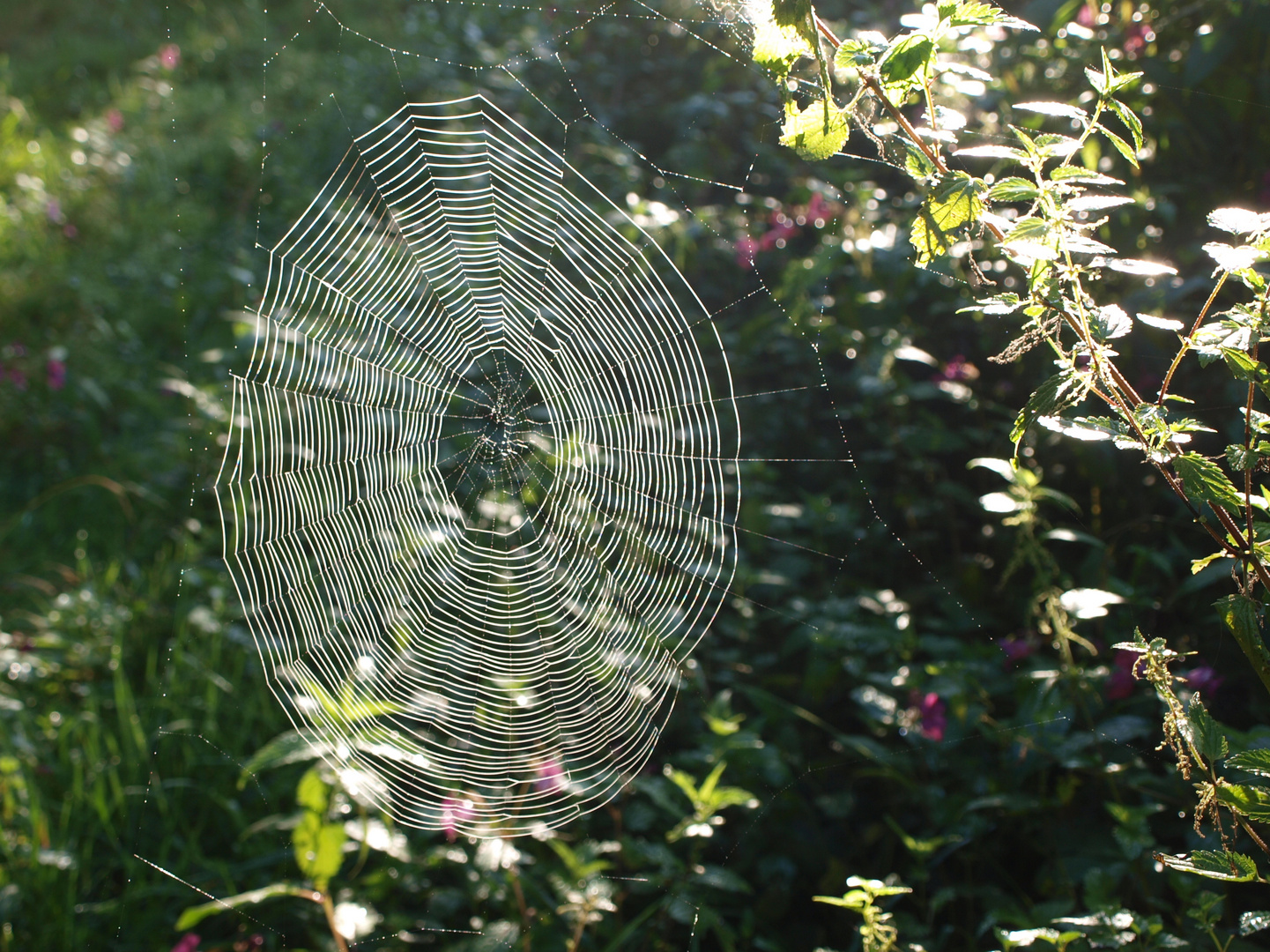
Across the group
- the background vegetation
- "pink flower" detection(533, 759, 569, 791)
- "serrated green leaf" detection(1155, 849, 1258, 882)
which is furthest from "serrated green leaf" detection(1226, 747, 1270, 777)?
"pink flower" detection(533, 759, 569, 791)

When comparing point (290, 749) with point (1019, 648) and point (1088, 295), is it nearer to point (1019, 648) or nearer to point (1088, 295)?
point (1019, 648)

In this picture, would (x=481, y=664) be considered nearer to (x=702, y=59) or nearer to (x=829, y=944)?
(x=829, y=944)

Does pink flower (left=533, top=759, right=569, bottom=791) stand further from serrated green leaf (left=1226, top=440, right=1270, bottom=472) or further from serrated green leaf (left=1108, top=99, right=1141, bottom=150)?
serrated green leaf (left=1108, top=99, right=1141, bottom=150)

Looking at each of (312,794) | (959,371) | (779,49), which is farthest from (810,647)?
(779,49)

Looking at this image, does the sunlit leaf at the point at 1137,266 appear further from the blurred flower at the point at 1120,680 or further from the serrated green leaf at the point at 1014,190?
the blurred flower at the point at 1120,680

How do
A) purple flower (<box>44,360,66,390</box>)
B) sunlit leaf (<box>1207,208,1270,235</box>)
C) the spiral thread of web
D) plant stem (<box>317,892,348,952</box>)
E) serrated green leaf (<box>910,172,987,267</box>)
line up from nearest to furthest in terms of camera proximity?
1. sunlit leaf (<box>1207,208,1270,235</box>)
2. serrated green leaf (<box>910,172,987,267</box>)
3. plant stem (<box>317,892,348,952</box>)
4. the spiral thread of web
5. purple flower (<box>44,360,66,390</box>)

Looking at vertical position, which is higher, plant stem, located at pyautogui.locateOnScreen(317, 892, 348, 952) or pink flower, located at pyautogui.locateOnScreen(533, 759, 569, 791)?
pink flower, located at pyautogui.locateOnScreen(533, 759, 569, 791)

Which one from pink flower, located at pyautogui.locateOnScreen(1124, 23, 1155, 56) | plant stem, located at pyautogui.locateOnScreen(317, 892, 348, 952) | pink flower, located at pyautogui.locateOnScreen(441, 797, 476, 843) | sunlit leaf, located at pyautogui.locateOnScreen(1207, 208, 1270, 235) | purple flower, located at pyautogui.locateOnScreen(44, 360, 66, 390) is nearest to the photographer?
sunlit leaf, located at pyautogui.locateOnScreen(1207, 208, 1270, 235)

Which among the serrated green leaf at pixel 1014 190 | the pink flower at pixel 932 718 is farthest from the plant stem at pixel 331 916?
the serrated green leaf at pixel 1014 190
